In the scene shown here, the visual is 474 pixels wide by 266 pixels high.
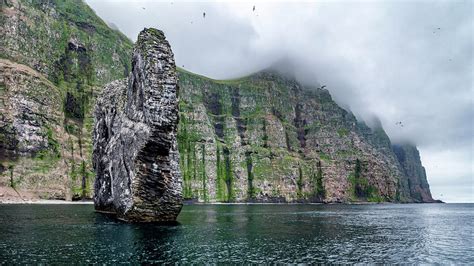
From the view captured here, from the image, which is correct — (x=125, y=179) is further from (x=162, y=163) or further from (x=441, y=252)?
(x=441, y=252)

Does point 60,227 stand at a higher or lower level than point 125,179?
lower

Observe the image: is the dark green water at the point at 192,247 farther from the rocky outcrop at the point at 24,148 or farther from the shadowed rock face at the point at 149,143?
the rocky outcrop at the point at 24,148

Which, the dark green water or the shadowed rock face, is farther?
the shadowed rock face

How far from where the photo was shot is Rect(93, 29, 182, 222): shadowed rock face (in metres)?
64.9

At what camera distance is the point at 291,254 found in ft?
140

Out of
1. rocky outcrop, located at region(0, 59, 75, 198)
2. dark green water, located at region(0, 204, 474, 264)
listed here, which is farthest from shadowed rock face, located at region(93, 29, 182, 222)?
rocky outcrop, located at region(0, 59, 75, 198)

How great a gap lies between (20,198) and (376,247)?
537ft

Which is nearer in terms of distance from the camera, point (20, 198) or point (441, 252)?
point (441, 252)

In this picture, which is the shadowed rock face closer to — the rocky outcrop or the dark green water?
the dark green water

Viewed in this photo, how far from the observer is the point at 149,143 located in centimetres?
6469

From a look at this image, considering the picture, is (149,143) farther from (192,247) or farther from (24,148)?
(24,148)

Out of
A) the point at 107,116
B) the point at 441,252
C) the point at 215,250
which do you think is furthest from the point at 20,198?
the point at 441,252

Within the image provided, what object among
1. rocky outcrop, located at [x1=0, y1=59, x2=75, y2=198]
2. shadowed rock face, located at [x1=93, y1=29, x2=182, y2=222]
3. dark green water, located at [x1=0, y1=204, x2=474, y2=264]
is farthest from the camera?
rocky outcrop, located at [x1=0, y1=59, x2=75, y2=198]

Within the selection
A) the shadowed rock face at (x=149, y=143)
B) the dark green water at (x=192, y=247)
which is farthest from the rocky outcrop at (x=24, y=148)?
the dark green water at (x=192, y=247)
